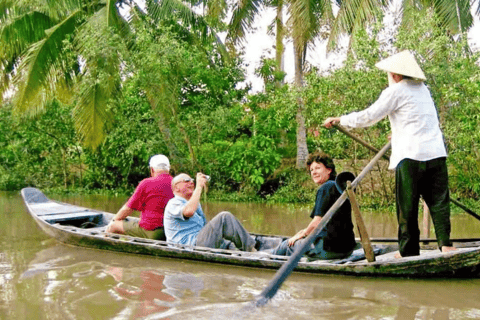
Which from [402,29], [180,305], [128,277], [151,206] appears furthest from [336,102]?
[180,305]

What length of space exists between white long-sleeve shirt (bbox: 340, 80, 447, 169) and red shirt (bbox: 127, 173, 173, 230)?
2.59 m

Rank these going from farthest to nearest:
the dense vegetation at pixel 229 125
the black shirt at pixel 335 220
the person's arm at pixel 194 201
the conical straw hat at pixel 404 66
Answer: the dense vegetation at pixel 229 125 < the person's arm at pixel 194 201 < the black shirt at pixel 335 220 < the conical straw hat at pixel 404 66

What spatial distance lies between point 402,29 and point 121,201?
760cm

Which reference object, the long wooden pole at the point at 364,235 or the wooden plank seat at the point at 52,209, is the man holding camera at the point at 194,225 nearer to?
the long wooden pole at the point at 364,235

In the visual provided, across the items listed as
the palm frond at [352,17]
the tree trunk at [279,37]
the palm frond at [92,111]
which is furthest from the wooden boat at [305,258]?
the tree trunk at [279,37]

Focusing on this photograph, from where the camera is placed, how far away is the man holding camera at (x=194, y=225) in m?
5.55

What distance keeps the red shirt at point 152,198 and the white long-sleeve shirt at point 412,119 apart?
2.59 m

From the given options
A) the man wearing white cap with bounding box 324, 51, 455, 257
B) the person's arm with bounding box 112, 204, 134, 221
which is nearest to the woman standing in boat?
the man wearing white cap with bounding box 324, 51, 455, 257

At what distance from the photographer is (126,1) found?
13.9 metres

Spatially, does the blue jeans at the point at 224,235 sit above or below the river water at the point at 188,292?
above

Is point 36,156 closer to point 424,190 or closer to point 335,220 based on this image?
point 335,220

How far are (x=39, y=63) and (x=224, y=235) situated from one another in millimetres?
8671

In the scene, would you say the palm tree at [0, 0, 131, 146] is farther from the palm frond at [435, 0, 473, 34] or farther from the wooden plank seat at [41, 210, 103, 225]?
the palm frond at [435, 0, 473, 34]

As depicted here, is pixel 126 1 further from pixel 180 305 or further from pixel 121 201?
pixel 180 305
